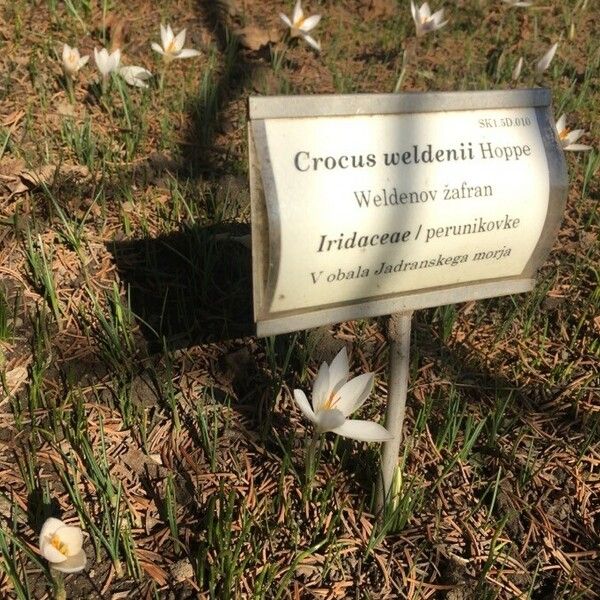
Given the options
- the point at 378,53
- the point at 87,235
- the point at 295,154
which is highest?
the point at 378,53

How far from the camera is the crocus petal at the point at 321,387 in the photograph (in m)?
1.45

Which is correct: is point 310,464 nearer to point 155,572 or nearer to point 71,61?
point 155,572

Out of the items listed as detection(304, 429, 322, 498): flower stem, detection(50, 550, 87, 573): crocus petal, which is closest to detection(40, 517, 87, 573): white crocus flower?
detection(50, 550, 87, 573): crocus petal

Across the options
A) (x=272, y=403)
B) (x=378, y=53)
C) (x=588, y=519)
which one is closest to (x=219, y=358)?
(x=272, y=403)

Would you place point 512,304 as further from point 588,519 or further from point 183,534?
point 183,534

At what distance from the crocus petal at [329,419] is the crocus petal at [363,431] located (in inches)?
0.8

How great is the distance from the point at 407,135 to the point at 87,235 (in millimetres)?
1346

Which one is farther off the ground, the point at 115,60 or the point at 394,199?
the point at 115,60

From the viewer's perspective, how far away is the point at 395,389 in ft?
4.77

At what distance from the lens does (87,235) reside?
7.22 ft

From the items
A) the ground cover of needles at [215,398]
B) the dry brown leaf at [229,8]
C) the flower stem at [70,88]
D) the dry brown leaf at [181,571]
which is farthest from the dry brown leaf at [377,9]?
the dry brown leaf at [181,571]

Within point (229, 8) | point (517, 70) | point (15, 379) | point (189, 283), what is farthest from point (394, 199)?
point (229, 8)

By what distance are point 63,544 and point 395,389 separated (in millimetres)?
761

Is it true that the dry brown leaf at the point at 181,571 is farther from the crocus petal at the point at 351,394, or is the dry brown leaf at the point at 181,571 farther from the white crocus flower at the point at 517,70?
the white crocus flower at the point at 517,70
